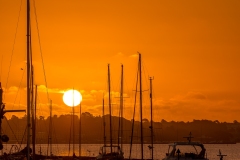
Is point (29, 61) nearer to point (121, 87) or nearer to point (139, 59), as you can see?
point (139, 59)

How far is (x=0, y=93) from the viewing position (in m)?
38.5

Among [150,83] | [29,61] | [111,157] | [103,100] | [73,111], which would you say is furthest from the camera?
[73,111]

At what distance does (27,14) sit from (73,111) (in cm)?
6584

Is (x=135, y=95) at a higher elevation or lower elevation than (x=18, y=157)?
higher

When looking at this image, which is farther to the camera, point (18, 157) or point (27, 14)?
point (18, 157)

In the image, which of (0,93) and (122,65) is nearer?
(0,93)

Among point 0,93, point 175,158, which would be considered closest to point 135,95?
point 175,158

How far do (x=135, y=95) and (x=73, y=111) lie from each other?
3332 cm

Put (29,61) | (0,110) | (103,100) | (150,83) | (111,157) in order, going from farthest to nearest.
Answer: (103,100) < (150,83) < (111,157) < (29,61) < (0,110)

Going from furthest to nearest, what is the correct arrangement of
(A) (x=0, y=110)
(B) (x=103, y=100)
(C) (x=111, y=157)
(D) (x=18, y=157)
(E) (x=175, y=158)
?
(B) (x=103, y=100), (C) (x=111, y=157), (D) (x=18, y=157), (E) (x=175, y=158), (A) (x=0, y=110)

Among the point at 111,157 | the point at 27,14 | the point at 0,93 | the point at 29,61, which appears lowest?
the point at 111,157

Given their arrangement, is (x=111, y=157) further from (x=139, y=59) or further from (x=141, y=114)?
(x=139, y=59)

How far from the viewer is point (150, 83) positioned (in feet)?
274

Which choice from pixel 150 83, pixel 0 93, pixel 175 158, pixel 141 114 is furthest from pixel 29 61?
pixel 150 83
